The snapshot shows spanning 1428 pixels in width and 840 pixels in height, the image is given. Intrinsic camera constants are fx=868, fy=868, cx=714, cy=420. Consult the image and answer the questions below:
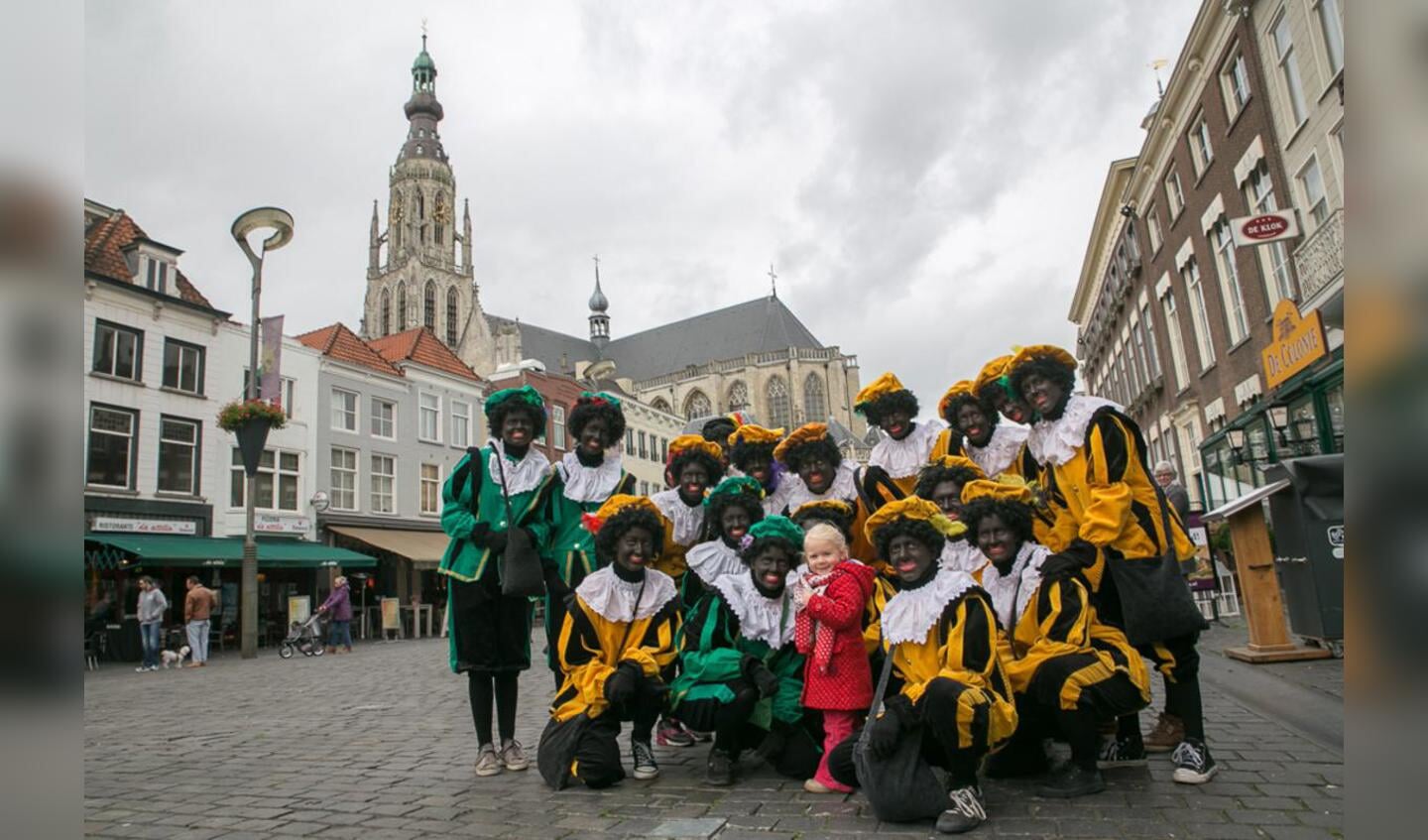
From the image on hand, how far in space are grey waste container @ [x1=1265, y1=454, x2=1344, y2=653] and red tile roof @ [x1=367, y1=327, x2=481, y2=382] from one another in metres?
26.4

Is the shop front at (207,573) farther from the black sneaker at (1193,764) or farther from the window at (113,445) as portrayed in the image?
the black sneaker at (1193,764)

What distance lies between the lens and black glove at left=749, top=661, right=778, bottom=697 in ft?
14.6

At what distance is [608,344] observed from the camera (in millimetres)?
82688

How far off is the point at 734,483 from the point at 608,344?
78428 millimetres

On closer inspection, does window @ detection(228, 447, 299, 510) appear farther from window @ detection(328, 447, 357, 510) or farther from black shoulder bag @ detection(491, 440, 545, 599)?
black shoulder bag @ detection(491, 440, 545, 599)

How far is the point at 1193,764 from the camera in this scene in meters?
3.99

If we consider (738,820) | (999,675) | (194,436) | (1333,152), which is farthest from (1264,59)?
(194,436)

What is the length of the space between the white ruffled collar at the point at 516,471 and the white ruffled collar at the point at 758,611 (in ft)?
4.29

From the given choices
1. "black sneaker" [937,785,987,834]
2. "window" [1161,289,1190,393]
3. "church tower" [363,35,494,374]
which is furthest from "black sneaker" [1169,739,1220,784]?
"church tower" [363,35,494,374]

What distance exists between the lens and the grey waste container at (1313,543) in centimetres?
696

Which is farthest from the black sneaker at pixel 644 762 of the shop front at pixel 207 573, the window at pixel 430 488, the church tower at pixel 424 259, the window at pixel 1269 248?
the church tower at pixel 424 259

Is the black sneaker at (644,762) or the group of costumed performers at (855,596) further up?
the group of costumed performers at (855,596)
